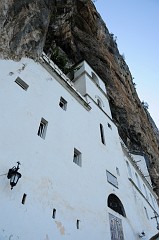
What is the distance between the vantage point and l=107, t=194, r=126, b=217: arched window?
1047 cm

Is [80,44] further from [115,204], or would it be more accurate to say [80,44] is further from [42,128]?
[115,204]

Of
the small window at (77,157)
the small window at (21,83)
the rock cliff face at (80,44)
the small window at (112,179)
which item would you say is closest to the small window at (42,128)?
the small window at (21,83)

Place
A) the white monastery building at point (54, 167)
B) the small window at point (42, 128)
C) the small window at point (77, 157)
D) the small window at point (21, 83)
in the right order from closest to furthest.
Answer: the white monastery building at point (54, 167)
the small window at point (42, 128)
the small window at point (21, 83)
the small window at point (77, 157)

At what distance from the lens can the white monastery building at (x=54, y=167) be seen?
604 cm

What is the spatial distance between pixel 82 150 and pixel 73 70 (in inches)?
422

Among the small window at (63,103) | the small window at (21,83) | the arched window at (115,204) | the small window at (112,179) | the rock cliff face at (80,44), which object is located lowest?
the arched window at (115,204)

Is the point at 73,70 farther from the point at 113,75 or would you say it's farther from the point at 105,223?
the point at 105,223

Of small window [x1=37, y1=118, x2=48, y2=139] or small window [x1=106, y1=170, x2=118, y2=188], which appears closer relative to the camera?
small window [x1=37, y1=118, x2=48, y2=139]

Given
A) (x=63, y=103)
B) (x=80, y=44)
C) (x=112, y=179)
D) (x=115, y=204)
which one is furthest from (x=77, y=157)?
(x=80, y=44)

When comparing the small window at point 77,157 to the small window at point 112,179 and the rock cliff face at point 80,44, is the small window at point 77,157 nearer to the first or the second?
the small window at point 112,179

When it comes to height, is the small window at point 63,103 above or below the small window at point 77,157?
above

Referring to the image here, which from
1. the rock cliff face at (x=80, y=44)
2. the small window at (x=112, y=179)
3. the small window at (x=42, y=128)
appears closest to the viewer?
the small window at (x=42, y=128)

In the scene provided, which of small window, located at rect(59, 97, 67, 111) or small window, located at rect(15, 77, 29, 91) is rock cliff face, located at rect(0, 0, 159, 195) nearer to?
small window, located at rect(15, 77, 29, 91)

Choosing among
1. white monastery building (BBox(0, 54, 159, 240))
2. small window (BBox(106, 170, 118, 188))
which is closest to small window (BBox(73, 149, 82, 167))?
white monastery building (BBox(0, 54, 159, 240))
